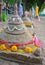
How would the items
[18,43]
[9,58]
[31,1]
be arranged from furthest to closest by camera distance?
[31,1], [18,43], [9,58]

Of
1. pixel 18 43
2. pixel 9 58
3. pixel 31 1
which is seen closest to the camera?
pixel 9 58

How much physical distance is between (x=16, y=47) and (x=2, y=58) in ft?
1.08

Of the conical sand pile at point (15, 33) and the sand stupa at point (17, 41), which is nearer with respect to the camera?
the sand stupa at point (17, 41)

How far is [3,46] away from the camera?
4.07m

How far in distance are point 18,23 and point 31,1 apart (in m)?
18.3

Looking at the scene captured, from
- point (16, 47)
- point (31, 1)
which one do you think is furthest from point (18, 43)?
point (31, 1)

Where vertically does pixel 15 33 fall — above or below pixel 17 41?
above

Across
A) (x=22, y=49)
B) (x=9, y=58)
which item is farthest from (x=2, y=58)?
(x=22, y=49)

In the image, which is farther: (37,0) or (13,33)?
(37,0)

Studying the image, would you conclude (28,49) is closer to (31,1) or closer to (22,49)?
(22,49)

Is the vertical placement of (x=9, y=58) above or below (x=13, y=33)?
below

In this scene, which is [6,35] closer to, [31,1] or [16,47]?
[16,47]

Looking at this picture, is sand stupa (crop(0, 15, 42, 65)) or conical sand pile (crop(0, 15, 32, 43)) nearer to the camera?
sand stupa (crop(0, 15, 42, 65))

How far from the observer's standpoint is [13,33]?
4207 millimetres
